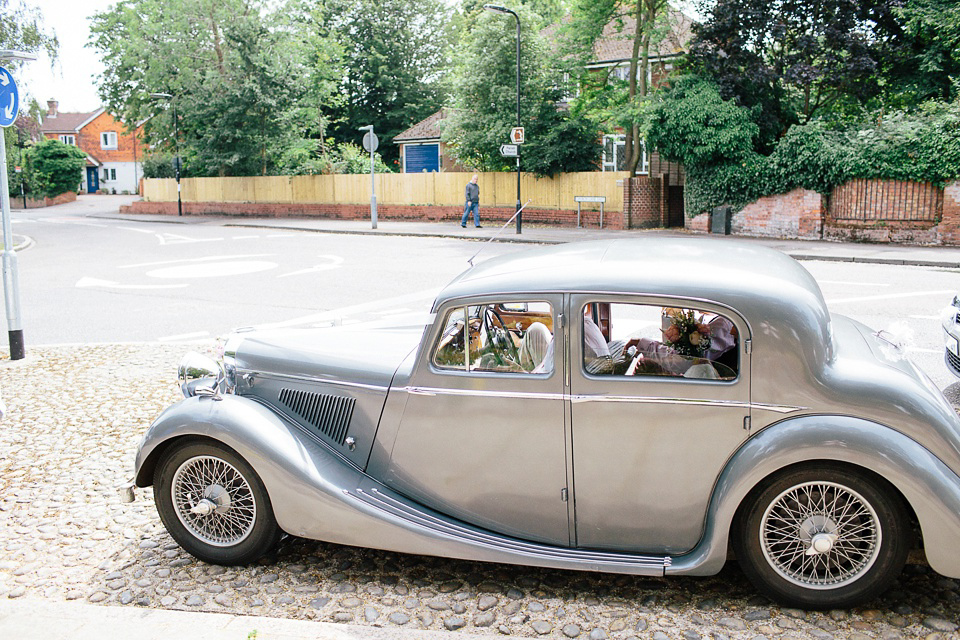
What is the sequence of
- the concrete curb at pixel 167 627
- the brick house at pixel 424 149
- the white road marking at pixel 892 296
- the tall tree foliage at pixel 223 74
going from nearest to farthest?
the concrete curb at pixel 167 627 → the white road marking at pixel 892 296 → the tall tree foliage at pixel 223 74 → the brick house at pixel 424 149

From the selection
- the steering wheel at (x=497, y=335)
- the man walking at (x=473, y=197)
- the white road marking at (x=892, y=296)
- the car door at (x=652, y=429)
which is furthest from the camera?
the man walking at (x=473, y=197)

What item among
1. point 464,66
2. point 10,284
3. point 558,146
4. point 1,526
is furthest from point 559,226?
point 1,526

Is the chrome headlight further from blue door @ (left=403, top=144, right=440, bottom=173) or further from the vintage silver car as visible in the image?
blue door @ (left=403, top=144, right=440, bottom=173)

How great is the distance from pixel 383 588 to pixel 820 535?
1.96 m

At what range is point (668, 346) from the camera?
391 centimetres

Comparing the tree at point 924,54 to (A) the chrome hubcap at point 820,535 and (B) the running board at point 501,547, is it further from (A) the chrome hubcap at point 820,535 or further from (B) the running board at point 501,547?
(B) the running board at point 501,547

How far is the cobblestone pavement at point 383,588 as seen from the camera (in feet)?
11.6

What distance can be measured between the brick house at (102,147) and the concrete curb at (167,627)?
88.2 meters

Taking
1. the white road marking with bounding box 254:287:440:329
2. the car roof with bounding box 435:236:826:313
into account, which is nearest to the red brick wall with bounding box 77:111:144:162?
the white road marking with bounding box 254:287:440:329

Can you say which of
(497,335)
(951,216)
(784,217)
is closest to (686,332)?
(497,335)

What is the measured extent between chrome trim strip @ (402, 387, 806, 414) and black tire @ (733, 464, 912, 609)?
298mm

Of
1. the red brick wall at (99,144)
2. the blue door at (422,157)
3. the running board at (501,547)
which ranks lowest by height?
the running board at (501,547)

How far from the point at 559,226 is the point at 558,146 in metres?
2.71

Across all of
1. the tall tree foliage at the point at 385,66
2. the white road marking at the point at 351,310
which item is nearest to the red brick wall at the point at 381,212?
the tall tree foliage at the point at 385,66
